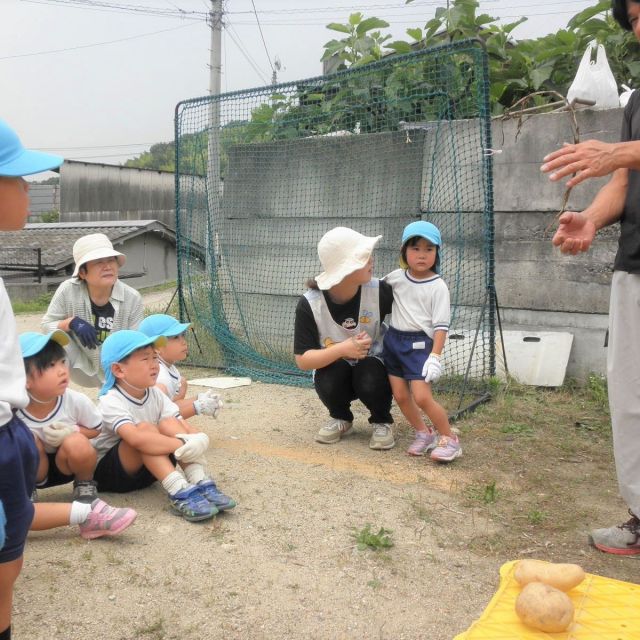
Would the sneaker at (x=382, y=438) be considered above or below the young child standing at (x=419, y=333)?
below

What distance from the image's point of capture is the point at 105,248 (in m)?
3.99

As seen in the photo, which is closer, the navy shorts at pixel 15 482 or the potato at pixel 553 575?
the navy shorts at pixel 15 482

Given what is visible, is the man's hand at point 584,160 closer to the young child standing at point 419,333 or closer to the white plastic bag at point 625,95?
the young child standing at point 419,333

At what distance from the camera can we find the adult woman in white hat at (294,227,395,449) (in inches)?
149

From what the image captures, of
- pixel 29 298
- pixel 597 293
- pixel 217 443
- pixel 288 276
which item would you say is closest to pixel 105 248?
pixel 217 443

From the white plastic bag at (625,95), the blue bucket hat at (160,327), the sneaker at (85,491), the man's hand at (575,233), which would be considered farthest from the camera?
the white plastic bag at (625,95)

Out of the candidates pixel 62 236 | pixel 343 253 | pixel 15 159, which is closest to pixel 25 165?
pixel 15 159

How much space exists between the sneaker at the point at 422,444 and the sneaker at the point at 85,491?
169 centimetres

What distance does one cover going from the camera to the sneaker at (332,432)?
13.5ft

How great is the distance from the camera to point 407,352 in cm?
384

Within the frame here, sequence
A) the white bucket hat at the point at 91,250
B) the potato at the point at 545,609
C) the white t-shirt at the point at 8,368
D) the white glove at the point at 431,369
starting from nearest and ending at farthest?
the white t-shirt at the point at 8,368
the potato at the point at 545,609
the white glove at the point at 431,369
the white bucket hat at the point at 91,250

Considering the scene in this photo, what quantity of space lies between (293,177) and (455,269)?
1.84 m

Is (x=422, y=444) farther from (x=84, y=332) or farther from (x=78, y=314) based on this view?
(x=78, y=314)

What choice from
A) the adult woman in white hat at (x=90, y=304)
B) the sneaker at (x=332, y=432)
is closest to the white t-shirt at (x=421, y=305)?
the sneaker at (x=332, y=432)
